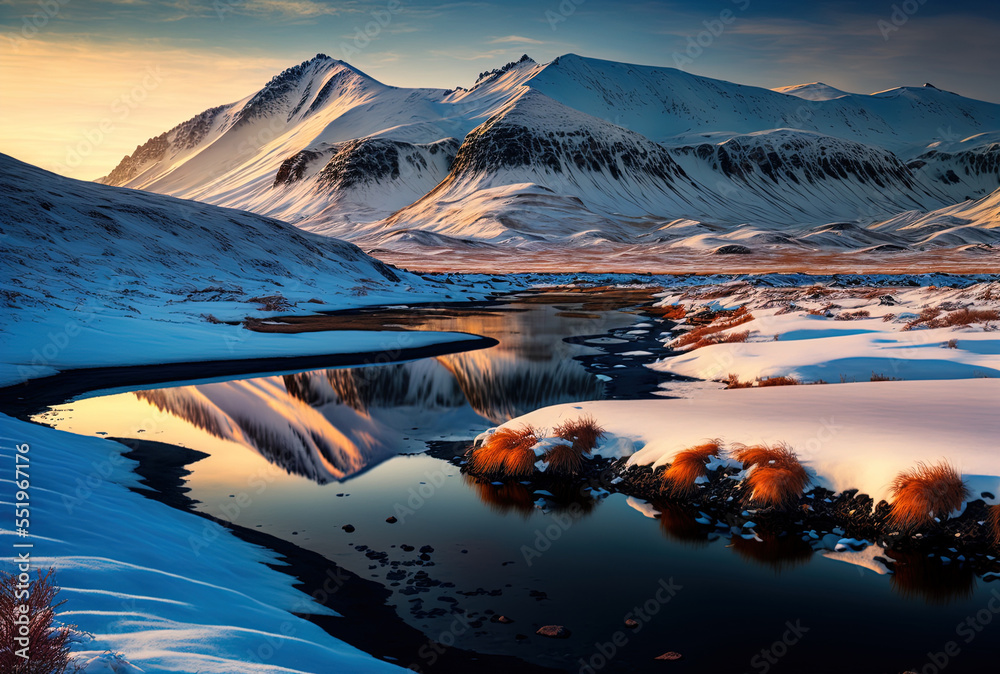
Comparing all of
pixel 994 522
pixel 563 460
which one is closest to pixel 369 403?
pixel 563 460

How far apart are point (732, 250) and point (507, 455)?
432 ft

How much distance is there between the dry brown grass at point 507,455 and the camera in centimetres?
1298

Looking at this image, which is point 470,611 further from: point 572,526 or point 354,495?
point 354,495

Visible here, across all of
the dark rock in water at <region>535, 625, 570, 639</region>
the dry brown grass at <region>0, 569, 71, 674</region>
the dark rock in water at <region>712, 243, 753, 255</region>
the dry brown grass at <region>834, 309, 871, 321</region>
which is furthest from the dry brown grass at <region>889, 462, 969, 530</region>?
the dark rock in water at <region>712, 243, 753, 255</region>

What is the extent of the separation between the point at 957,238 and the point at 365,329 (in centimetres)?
17062

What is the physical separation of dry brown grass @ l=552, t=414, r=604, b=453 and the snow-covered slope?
16.0 m

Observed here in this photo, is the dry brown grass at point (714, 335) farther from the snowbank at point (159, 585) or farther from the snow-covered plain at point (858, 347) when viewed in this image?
the snowbank at point (159, 585)

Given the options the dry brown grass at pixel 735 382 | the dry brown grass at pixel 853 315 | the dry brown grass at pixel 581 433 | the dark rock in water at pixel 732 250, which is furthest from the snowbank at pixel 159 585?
the dark rock in water at pixel 732 250

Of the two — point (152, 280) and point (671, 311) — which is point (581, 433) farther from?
point (152, 280)

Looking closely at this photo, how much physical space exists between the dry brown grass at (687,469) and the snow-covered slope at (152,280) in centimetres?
1869

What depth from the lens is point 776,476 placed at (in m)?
10.9

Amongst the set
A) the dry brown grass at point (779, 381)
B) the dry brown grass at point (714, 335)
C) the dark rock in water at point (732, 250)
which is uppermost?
the dark rock in water at point (732, 250)

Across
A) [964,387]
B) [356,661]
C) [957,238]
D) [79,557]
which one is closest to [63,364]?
[79,557]

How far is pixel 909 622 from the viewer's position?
7750mm
